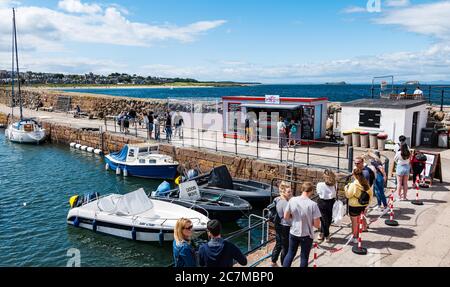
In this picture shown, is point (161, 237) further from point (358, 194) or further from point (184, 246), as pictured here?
point (184, 246)

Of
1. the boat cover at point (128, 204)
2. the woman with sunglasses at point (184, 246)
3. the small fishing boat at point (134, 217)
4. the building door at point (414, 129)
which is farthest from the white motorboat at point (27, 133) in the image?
the woman with sunglasses at point (184, 246)

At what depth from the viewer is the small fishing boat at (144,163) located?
2173 centimetres

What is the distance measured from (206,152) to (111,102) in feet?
86.9

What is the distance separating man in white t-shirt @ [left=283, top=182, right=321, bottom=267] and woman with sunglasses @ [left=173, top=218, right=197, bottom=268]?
6.02 ft

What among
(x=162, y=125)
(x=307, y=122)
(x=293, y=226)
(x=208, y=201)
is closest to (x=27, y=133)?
(x=162, y=125)

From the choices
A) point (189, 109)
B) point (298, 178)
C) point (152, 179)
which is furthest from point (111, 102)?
point (298, 178)

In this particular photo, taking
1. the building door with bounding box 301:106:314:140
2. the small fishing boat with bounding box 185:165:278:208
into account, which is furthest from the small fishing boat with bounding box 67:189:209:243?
the building door with bounding box 301:106:314:140

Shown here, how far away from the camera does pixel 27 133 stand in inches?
1321

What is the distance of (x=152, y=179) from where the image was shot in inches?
872

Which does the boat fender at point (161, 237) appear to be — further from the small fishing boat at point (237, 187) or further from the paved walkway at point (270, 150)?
the paved walkway at point (270, 150)

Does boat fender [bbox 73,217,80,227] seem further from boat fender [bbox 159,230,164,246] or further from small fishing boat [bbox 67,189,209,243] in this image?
boat fender [bbox 159,230,164,246]

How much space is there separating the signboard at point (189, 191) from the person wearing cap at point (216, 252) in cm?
978

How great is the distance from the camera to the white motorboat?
33594 millimetres
